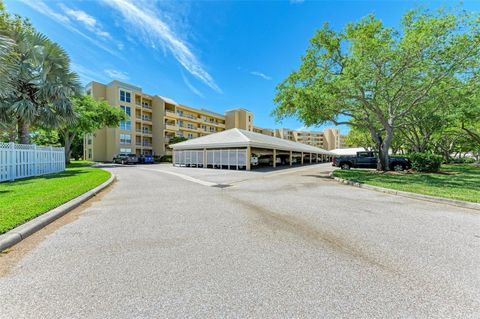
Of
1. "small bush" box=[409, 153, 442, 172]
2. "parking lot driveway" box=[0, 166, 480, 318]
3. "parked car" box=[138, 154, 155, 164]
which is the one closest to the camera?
"parking lot driveway" box=[0, 166, 480, 318]

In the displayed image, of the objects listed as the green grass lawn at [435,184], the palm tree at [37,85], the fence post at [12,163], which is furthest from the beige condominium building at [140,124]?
the green grass lawn at [435,184]

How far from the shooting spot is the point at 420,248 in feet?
12.1

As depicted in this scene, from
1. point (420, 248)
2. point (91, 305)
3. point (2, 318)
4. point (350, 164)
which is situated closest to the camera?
point (2, 318)

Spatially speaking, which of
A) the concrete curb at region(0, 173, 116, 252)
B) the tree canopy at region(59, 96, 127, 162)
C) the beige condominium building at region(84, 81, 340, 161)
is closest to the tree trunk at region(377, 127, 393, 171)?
the concrete curb at region(0, 173, 116, 252)

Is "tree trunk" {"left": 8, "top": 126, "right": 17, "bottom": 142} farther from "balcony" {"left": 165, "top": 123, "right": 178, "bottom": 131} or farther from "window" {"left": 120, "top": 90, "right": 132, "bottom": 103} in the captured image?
"balcony" {"left": 165, "top": 123, "right": 178, "bottom": 131}

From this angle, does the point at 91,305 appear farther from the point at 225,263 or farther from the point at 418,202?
the point at 418,202

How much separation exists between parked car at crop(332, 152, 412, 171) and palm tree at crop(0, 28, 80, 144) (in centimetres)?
2588

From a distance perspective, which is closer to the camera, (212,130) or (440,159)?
(440,159)

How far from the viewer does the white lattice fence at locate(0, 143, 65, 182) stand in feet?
35.9

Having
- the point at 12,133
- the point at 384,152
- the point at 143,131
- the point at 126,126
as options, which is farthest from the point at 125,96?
the point at 384,152

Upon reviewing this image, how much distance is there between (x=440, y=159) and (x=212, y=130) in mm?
52471

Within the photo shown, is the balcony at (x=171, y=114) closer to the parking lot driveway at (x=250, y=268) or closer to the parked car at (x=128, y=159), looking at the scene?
the parked car at (x=128, y=159)

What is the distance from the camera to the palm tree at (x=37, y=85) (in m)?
12.9

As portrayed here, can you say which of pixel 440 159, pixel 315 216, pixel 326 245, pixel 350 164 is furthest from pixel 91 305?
pixel 350 164
